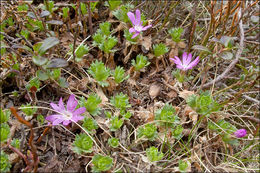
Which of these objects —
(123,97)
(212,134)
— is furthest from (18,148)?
(212,134)

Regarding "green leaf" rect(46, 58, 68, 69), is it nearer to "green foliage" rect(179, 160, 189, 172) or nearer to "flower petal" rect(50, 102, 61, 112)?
"flower petal" rect(50, 102, 61, 112)

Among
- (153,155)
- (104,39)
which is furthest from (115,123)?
(104,39)

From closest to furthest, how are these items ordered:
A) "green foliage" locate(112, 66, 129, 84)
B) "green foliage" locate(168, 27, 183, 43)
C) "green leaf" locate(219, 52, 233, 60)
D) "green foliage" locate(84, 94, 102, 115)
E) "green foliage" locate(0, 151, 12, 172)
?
"green foliage" locate(0, 151, 12, 172)
"green foliage" locate(84, 94, 102, 115)
"green leaf" locate(219, 52, 233, 60)
"green foliage" locate(112, 66, 129, 84)
"green foliage" locate(168, 27, 183, 43)

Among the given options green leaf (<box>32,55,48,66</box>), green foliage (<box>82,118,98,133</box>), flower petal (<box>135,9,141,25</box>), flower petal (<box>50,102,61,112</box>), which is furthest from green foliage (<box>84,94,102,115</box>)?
flower petal (<box>135,9,141,25</box>)

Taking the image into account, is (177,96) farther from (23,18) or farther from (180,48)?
(23,18)

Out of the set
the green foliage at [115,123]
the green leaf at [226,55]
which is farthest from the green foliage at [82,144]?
the green leaf at [226,55]

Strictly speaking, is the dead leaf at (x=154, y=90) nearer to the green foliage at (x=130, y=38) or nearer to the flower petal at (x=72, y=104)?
the green foliage at (x=130, y=38)
